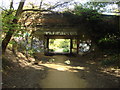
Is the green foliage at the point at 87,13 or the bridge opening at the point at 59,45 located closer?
the green foliage at the point at 87,13

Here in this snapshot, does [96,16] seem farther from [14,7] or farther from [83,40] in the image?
[14,7]

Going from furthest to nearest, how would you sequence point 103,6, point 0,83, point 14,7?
1. point 103,6
2. point 14,7
3. point 0,83

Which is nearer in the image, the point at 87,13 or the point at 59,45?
the point at 87,13

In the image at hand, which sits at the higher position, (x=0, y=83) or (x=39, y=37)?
(x=39, y=37)

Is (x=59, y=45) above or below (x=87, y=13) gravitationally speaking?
below

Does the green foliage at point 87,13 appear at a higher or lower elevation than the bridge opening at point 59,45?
higher

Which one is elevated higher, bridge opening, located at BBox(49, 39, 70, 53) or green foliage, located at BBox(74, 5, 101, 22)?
green foliage, located at BBox(74, 5, 101, 22)

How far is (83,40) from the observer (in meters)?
6.83

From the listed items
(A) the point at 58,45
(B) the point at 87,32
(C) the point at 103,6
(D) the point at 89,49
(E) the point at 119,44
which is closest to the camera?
(C) the point at 103,6

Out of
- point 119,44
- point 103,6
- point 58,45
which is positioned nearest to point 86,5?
point 103,6

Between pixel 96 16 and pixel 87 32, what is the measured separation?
4.07 ft

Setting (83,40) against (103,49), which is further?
(83,40)

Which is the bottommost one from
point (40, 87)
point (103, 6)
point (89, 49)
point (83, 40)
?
point (40, 87)

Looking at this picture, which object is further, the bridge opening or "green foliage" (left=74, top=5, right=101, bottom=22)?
the bridge opening
